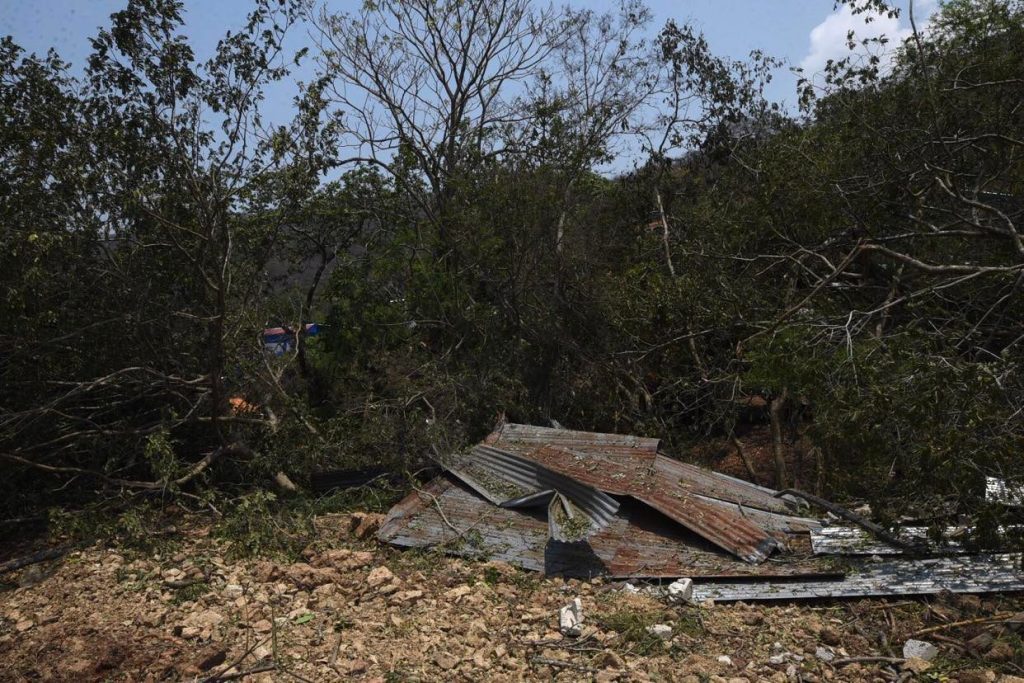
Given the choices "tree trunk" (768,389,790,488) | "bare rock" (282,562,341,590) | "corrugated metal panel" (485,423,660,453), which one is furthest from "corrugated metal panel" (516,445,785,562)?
"bare rock" (282,562,341,590)

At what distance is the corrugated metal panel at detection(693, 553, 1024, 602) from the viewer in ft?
15.0

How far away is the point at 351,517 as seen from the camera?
603 cm

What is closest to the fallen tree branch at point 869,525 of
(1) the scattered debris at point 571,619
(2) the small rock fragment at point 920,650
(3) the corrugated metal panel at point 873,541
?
(3) the corrugated metal panel at point 873,541

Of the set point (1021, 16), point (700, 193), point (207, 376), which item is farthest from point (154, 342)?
point (1021, 16)

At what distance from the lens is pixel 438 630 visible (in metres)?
4.31

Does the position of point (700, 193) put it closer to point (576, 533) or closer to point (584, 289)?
point (584, 289)

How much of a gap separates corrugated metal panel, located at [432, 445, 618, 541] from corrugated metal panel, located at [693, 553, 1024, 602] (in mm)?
754

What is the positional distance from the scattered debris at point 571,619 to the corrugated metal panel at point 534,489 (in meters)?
0.55

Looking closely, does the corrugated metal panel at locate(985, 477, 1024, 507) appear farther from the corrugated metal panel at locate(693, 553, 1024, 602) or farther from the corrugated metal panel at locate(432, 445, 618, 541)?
the corrugated metal panel at locate(432, 445, 618, 541)

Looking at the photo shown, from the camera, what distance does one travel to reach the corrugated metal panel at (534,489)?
5155 millimetres

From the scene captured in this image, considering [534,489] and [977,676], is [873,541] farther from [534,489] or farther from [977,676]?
[534,489]

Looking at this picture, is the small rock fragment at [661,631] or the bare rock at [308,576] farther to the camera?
the bare rock at [308,576]

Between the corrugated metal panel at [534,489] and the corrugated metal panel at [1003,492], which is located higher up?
the corrugated metal panel at [1003,492]

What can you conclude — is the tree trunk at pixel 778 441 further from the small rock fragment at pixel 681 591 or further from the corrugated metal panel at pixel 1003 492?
the small rock fragment at pixel 681 591
